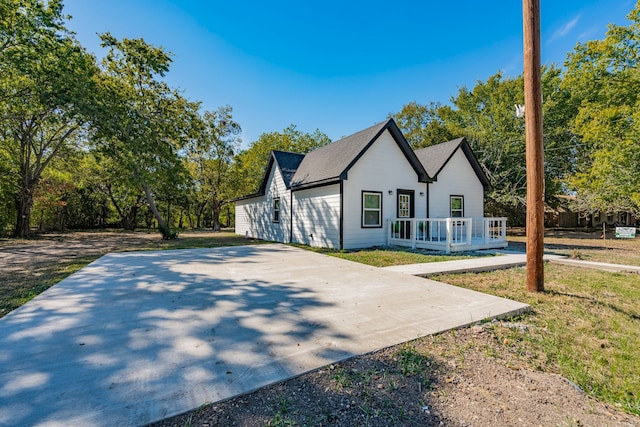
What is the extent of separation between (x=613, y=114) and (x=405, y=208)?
11601 millimetres

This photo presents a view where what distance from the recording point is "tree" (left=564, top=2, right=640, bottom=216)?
512 inches

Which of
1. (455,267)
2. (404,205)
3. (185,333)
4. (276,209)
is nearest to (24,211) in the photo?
(276,209)

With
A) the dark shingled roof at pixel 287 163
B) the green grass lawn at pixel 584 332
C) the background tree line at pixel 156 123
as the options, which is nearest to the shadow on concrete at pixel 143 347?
the green grass lawn at pixel 584 332

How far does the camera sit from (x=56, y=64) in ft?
38.7

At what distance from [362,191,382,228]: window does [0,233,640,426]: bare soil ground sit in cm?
849

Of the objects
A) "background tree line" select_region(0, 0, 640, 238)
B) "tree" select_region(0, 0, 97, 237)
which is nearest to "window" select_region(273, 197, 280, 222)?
"background tree line" select_region(0, 0, 640, 238)

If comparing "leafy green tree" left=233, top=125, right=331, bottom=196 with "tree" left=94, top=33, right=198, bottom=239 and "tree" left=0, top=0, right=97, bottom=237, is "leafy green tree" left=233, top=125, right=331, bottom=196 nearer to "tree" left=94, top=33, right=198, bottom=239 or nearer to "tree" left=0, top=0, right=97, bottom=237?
"tree" left=94, top=33, right=198, bottom=239

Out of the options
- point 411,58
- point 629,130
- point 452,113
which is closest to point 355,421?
point 411,58

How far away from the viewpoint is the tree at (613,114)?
13.0 m

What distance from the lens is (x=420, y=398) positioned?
6.74ft

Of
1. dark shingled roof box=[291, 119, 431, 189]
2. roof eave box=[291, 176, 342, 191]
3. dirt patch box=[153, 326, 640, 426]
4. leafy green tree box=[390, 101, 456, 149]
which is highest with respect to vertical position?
leafy green tree box=[390, 101, 456, 149]

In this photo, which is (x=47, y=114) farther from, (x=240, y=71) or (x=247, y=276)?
(x=247, y=276)

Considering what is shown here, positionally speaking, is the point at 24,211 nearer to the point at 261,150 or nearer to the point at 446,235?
the point at 261,150

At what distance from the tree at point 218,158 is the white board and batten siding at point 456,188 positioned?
18577 millimetres
